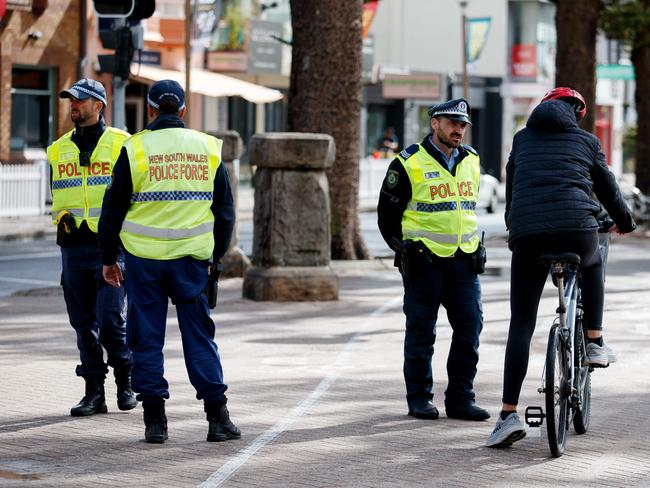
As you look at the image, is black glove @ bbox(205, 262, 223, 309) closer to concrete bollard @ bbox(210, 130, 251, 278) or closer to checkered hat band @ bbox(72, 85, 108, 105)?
checkered hat band @ bbox(72, 85, 108, 105)

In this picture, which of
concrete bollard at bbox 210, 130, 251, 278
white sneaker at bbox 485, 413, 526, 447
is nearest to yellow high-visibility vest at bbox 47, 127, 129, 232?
white sneaker at bbox 485, 413, 526, 447

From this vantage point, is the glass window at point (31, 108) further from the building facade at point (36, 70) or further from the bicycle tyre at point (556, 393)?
the bicycle tyre at point (556, 393)

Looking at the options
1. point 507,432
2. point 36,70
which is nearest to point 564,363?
point 507,432

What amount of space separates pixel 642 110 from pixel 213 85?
10.8m

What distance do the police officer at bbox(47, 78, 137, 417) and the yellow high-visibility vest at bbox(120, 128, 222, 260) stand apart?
0.86 metres

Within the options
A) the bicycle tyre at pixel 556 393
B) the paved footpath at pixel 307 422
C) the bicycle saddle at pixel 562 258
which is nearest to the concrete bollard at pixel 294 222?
the paved footpath at pixel 307 422

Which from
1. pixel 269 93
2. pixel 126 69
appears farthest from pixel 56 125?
pixel 126 69

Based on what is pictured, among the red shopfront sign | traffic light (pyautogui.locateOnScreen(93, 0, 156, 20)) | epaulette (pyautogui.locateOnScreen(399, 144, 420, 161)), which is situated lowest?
epaulette (pyautogui.locateOnScreen(399, 144, 420, 161))

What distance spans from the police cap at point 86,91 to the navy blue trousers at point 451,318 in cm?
196

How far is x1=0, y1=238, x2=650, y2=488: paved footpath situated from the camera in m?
7.39

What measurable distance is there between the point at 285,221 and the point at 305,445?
303 inches

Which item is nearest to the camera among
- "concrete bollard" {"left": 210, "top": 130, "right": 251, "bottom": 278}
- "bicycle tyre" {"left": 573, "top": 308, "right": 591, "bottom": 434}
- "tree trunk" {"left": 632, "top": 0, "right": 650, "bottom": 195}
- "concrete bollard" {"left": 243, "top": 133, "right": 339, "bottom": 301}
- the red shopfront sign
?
"bicycle tyre" {"left": 573, "top": 308, "right": 591, "bottom": 434}

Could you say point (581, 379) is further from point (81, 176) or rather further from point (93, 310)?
point (81, 176)

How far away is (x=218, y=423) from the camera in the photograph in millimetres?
8172
